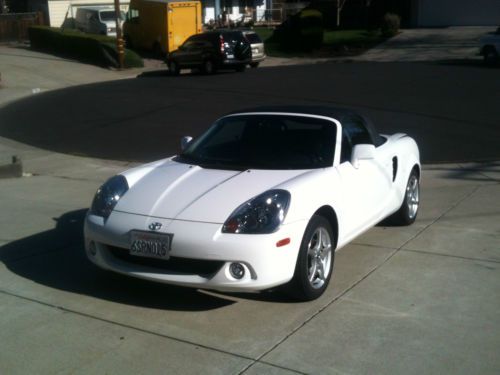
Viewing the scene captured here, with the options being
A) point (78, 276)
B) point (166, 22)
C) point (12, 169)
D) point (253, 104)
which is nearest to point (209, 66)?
point (166, 22)

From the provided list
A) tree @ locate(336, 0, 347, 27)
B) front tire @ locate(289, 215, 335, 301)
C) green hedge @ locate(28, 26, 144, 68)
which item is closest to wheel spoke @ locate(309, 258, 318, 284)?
front tire @ locate(289, 215, 335, 301)

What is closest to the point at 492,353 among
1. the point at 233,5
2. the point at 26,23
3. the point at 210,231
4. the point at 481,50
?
the point at 210,231

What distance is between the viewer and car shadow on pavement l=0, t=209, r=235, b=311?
589 cm

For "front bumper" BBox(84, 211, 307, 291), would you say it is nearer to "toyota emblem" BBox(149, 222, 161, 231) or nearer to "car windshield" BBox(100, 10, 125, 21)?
"toyota emblem" BBox(149, 222, 161, 231)

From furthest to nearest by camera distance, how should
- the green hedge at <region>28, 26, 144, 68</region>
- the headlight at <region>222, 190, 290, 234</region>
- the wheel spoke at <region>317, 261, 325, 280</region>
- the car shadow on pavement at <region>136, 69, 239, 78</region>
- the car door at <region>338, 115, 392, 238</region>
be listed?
the green hedge at <region>28, 26, 144, 68</region>, the car shadow on pavement at <region>136, 69, 239, 78</region>, the car door at <region>338, 115, 392, 238</region>, the wheel spoke at <region>317, 261, 325, 280</region>, the headlight at <region>222, 190, 290, 234</region>

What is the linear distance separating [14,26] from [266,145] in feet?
128

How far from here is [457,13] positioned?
138 feet

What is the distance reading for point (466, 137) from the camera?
13.8m

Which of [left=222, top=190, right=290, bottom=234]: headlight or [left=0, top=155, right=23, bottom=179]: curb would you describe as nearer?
[left=222, top=190, right=290, bottom=234]: headlight

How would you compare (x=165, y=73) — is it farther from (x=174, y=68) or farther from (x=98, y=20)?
(x=98, y=20)

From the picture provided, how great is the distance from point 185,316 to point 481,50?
2567cm

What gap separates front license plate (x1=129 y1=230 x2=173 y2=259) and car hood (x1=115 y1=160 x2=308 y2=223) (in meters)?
0.19

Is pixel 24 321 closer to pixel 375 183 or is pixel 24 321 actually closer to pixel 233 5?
pixel 375 183

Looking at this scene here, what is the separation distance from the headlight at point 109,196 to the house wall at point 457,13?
38.1m
